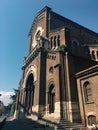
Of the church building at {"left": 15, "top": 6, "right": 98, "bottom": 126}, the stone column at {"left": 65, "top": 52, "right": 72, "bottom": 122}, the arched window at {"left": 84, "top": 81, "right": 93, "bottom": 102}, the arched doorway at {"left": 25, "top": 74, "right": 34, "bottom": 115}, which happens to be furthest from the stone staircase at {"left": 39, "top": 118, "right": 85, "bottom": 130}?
the arched doorway at {"left": 25, "top": 74, "right": 34, "bottom": 115}

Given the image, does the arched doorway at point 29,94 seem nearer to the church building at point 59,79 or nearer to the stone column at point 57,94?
the church building at point 59,79

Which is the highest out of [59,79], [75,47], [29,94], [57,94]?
[75,47]

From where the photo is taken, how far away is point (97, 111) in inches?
577

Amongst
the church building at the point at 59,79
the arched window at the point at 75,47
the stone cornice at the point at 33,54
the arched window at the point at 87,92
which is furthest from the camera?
the arched window at the point at 75,47

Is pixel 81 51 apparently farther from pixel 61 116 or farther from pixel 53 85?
pixel 61 116

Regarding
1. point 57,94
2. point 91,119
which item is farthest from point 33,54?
point 91,119

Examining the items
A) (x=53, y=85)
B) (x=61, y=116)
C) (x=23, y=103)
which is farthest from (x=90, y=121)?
(x=23, y=103)

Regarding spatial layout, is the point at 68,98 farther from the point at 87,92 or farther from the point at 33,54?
the point at 33,54

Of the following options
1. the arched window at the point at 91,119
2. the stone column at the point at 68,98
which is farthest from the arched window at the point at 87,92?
the stone column at the point at 68,98

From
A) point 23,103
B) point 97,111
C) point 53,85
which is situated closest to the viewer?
point 97,111

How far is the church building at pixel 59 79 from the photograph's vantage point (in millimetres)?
16125

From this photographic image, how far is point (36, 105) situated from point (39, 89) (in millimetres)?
2099

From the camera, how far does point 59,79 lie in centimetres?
1775

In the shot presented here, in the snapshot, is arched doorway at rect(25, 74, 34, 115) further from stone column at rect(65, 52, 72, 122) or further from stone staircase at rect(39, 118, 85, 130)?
stone staircase at rect(39, 118, 85, 130)
